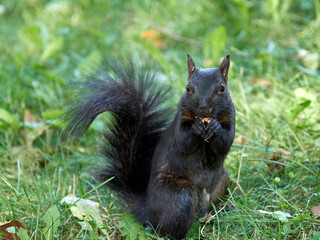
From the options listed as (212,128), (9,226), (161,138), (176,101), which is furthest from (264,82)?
(9,226)

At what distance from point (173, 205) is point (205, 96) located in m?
0.51

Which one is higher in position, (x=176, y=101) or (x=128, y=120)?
(x=128, y=120)

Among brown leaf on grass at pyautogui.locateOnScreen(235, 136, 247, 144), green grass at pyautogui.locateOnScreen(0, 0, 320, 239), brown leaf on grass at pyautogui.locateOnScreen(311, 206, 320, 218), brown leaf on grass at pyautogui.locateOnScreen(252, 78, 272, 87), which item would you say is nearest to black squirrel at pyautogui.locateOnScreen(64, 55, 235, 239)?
green grass at pyautogui.locateOnScreen(0, 0, 320, 239)

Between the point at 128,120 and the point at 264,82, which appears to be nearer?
the point at 128,120

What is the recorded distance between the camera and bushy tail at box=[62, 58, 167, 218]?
2215 mm

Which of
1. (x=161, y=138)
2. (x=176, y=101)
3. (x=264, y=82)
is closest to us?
(x=161, y=138)

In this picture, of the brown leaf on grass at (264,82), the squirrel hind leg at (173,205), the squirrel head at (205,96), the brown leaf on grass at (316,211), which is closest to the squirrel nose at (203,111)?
the squirrel head at (205,96)

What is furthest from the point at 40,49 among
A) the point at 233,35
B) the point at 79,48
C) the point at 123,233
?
the point at 123,233

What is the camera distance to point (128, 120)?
2277mm

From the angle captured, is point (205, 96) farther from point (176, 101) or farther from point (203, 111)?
point (176, 101)

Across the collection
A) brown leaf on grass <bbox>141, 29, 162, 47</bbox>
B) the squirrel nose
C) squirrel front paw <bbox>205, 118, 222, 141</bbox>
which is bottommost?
brown leaf on grass <bbox>141, 29, 162, 47</bbox>

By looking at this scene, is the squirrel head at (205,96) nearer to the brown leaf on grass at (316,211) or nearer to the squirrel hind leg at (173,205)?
the squirrel hind leg at (173,205)

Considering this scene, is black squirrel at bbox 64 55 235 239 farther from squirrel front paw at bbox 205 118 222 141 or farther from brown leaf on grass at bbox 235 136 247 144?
brown leaf on grass at bbox 235 136 247 144

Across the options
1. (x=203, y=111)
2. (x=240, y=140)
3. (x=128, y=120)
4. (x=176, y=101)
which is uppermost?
(x=203, y=111)
